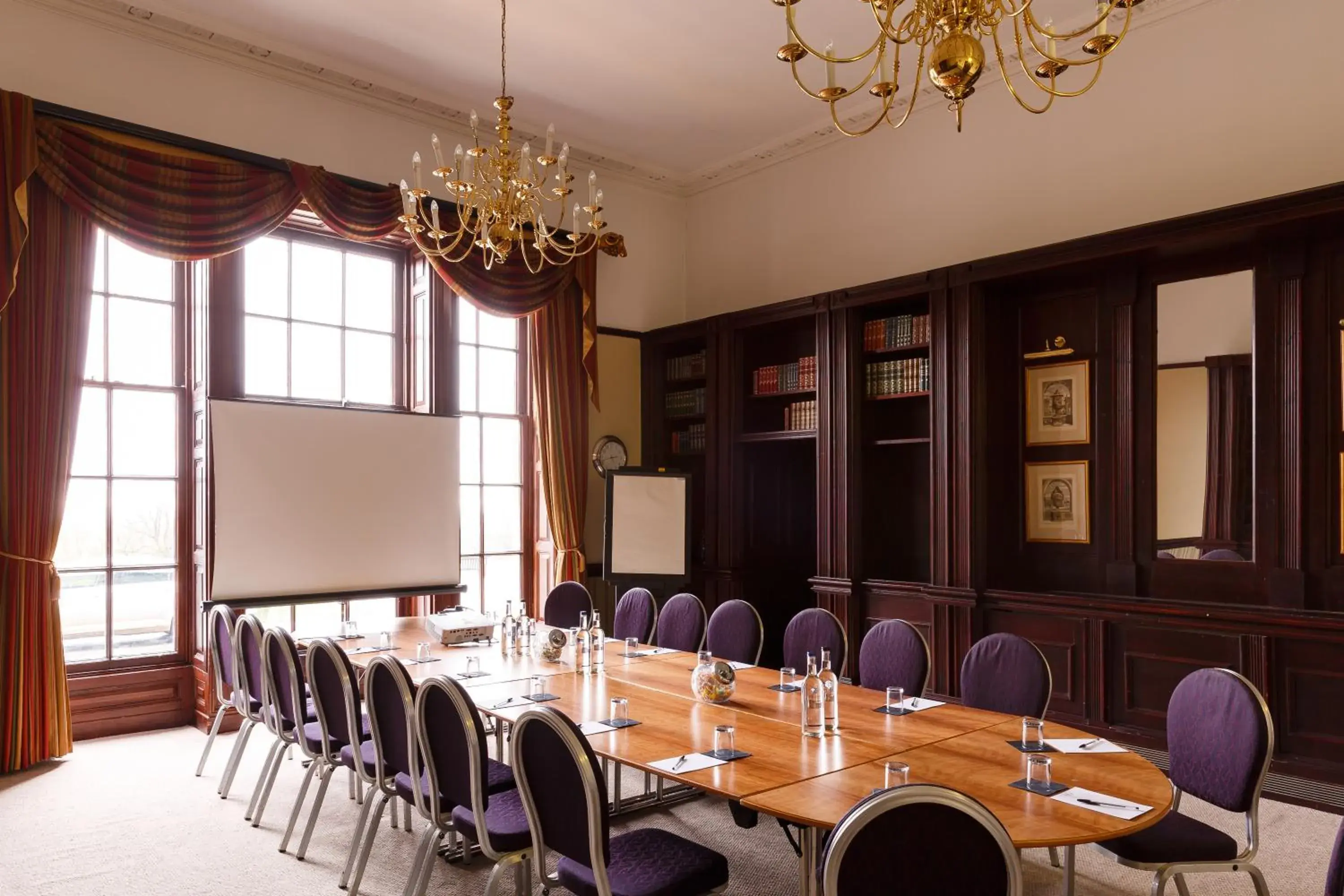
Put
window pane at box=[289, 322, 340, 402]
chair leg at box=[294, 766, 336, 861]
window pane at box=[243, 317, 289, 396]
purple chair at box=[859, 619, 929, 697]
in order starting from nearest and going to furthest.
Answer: chair leg at box=[294, 766, 336, 861], purple chair at box=[859, 619, 929, 697], window pane at box=[243, 317, 289, 396], window pane at box=[289, 322, 340, 402]

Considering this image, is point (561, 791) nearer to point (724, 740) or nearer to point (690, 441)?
point (724, 740)

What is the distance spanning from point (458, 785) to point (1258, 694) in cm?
254

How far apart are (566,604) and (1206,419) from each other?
4156 millimetres

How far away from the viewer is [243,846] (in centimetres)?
402

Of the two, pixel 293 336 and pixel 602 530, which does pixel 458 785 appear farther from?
pixel 602 530

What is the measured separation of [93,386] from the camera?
570 centimetres

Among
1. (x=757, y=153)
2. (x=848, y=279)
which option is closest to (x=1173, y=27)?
(x=848, y=279)

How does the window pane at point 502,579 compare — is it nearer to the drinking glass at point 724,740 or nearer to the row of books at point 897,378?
the row of books at point 897,378

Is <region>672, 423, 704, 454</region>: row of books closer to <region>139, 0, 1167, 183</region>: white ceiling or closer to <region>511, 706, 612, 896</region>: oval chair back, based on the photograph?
<region>139, 0, 1167, 183</region>: white ceiling

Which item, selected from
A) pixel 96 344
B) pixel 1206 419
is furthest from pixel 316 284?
pixel 1206 419

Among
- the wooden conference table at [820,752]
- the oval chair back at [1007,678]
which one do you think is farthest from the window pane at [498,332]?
the oval chair back at [1007,678]

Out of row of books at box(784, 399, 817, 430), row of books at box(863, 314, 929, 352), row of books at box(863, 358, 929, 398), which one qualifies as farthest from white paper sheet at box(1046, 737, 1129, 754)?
row of books at box(784, 399, 817, 430)

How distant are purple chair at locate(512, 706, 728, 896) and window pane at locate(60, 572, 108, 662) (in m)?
4.31

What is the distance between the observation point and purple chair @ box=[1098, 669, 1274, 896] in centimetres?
276
